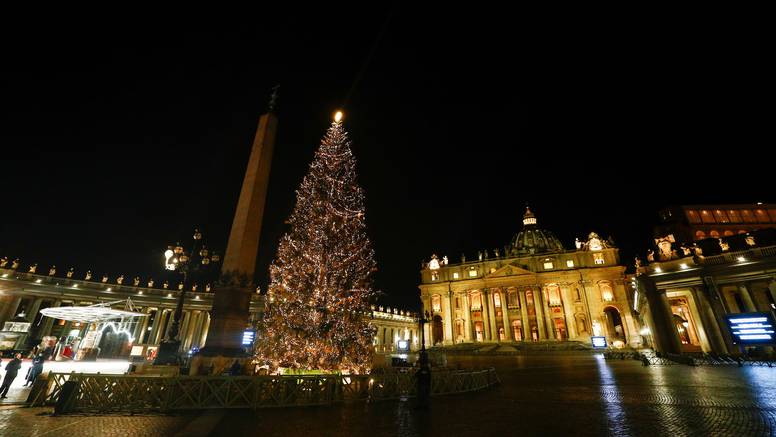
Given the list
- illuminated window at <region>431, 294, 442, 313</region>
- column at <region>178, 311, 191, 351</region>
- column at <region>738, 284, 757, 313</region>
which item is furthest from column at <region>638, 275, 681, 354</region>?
column at <region>178, 311, 191, 351</region>

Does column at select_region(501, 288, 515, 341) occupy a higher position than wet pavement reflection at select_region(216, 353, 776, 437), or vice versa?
column at select_region(501, 288, 515, 341)

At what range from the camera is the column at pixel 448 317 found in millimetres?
72562

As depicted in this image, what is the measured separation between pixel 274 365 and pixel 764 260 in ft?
131

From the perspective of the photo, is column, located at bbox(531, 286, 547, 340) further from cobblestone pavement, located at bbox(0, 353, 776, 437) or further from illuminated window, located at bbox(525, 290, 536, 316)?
cobblestone pavement, located at bbox(0, 353, 776, 437)

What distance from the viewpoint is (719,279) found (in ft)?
100

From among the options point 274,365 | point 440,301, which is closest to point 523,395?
point 274,365

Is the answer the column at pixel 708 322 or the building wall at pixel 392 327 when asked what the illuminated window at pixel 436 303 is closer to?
the building wall at pixel 392 327

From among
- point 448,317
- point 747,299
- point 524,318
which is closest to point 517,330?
point 524,318

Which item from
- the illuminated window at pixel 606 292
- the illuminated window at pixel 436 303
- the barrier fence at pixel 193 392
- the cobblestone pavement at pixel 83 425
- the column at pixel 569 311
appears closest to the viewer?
the cobblestone pavement at pixel 83 425

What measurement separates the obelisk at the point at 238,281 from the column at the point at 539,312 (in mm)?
65487

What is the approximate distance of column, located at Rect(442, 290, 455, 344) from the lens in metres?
72.6

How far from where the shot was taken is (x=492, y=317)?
69.4 meters

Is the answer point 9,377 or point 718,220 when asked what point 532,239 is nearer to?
point 718,220

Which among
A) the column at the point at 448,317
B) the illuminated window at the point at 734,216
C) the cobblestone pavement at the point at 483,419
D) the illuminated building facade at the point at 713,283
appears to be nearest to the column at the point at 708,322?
the illuminated building facade at the point at 713,283
